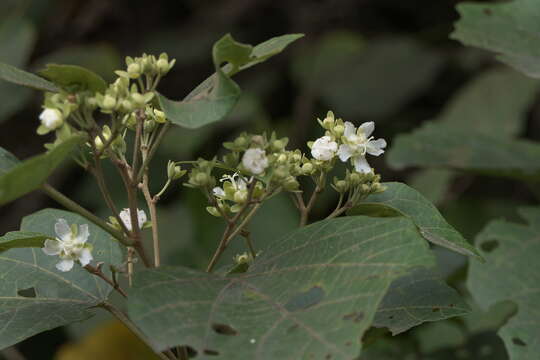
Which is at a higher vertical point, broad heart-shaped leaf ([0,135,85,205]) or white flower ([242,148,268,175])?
broad heart-shaped leaf ([0,135,85,205])

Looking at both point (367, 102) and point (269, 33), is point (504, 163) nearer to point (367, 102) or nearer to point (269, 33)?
point (367, 102)

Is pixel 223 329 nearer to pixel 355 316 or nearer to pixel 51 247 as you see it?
pixel 355 316

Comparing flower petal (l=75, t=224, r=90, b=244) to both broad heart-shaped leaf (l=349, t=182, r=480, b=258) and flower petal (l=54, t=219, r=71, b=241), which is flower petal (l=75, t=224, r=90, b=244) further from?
broad heart-shaped leaf (l=349, t=182, r=480, b=258)

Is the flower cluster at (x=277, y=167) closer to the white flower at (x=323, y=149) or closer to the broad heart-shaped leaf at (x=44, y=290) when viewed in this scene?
the white flower at (x=323, y=149)

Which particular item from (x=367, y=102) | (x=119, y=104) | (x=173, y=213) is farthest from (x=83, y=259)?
(x=367, y=102)

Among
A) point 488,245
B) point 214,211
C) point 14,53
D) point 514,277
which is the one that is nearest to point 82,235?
point 214,211

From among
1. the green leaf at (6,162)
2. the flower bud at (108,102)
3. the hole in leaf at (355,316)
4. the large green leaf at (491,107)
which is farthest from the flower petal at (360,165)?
the large green leaf at (491,107)

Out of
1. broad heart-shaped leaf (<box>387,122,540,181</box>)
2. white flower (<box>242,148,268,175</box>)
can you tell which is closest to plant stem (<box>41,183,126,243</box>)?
white flower (<box>242,148,268,175</box>)
